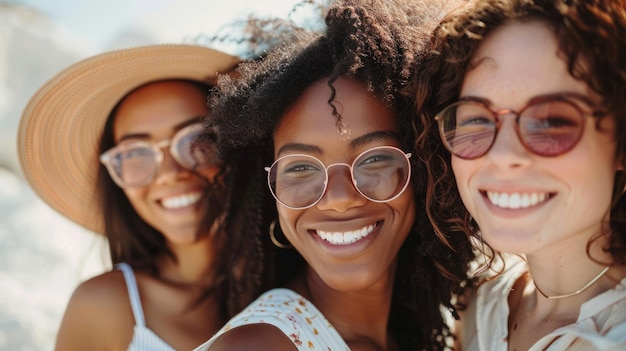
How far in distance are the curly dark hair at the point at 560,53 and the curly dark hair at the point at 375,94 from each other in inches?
3.6

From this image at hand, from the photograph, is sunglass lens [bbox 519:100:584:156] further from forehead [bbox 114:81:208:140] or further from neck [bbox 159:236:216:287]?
neck [bbox 159:236:216:287]

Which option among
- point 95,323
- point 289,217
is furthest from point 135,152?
point 289,217

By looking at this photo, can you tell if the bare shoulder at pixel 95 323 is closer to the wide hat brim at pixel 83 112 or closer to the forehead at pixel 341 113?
the wide hat brim at pixel 83 112

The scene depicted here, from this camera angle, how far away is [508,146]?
2.21m

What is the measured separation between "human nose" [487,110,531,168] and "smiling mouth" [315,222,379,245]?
0.76 meters

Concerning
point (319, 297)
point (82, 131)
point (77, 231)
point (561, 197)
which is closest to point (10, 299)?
point (77, 231)

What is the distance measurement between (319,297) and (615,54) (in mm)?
1636

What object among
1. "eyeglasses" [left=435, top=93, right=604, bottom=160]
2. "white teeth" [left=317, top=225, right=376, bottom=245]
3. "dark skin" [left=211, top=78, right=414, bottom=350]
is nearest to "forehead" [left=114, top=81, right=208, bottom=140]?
"dark skin" [left=211, top=78, right=414, bottom=350]

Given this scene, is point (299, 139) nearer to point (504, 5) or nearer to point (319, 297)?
point (319, 297)

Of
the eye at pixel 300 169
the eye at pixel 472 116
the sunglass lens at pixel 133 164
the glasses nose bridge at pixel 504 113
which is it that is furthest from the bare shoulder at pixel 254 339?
the sunglass lens at pixel 133 164

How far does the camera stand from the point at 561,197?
86.2 inches

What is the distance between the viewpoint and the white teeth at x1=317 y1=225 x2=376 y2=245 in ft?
9.28

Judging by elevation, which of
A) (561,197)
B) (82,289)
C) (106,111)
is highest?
(106,111)

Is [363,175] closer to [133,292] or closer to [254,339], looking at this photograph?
[254,339]
